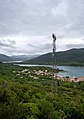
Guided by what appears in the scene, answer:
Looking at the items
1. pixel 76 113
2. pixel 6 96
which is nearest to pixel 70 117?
pixel 76 113

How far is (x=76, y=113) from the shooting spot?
13766 millimetres

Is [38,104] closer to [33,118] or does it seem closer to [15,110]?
[33,118]

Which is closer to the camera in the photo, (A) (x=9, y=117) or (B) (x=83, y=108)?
(A) (x=9, y=117)

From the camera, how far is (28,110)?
38.1ft

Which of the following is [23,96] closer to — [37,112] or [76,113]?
[76,113]

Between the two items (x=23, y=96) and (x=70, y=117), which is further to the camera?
(x=23, y=96)

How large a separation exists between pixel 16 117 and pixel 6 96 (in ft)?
12.6

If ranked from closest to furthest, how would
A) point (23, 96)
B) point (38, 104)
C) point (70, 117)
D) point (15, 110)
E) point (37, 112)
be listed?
point (15, 110), point (37, 112), point (38, 104), point (70, 117), point (23, 96)

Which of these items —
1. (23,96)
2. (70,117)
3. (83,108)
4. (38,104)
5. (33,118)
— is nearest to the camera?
(33,118)

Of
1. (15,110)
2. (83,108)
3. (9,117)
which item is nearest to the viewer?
(9,117)

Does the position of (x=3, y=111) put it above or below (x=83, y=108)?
above

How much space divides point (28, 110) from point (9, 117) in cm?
294

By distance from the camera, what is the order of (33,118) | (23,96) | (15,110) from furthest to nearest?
1. (23,96)
2. (33,118)
3. (15,110)

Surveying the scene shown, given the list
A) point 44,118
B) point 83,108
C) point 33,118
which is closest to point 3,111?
point 33,118
